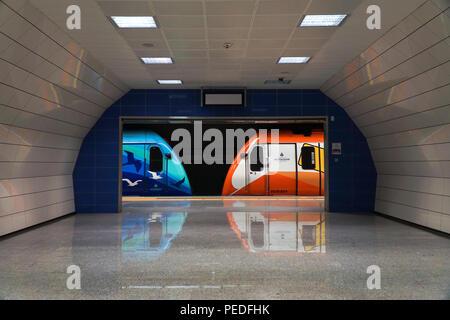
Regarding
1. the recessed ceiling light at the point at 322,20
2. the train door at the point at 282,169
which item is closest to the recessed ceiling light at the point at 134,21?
the recessed ceiling light at the point at 322,20

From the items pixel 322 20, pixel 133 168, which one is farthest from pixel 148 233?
pixel 133 168

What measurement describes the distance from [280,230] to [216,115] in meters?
3.77

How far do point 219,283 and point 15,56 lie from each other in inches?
152

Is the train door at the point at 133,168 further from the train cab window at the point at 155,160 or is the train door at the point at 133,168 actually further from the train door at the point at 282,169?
the train door at the point at 282,169

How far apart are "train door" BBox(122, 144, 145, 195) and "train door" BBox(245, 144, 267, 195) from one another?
3.62 metres

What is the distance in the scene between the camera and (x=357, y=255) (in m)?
4.94

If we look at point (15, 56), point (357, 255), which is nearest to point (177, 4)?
point (15, 56)

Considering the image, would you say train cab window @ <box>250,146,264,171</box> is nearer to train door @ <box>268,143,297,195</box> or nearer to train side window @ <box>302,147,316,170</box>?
train door @ <box>268,143,297,195</box>

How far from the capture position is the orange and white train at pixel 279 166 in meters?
12.9

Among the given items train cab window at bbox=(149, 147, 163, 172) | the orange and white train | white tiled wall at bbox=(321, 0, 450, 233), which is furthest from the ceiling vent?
train cab window at bbox=(149, 147, 163, 172)

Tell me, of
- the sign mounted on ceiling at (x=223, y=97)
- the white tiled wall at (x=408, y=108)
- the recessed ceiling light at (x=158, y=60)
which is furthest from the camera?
the sign mounted on ceiling at (x=223, y=97)

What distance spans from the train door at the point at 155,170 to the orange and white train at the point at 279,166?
84.5 inches

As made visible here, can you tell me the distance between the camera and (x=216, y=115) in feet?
31.3
